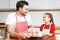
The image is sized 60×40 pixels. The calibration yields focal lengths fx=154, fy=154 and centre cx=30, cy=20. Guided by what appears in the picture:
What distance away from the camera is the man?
2.76ft

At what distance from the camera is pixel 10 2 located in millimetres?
957

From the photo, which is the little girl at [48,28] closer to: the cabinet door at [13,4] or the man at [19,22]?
the man at [19,22]

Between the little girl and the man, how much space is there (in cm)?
10

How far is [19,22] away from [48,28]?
164 mm

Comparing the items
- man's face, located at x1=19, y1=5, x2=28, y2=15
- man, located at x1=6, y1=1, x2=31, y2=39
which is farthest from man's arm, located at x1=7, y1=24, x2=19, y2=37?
man's face, located at x1=19, y1=5, x2=28, y2=15

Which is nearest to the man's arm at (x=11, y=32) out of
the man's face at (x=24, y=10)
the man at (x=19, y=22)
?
the man at (x=19, y=22)

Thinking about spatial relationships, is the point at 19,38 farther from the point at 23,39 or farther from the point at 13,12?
the point at 13,12

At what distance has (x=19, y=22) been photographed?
0.85 m

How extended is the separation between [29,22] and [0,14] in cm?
19

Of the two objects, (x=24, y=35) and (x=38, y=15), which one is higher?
(x=38, y=15)

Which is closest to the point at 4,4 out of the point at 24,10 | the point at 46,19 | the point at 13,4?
the point at 13,4

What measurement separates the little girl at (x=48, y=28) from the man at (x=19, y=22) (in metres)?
0.10

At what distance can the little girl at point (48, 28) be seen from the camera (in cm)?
85

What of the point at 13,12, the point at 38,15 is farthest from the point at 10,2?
the point at 38,15
